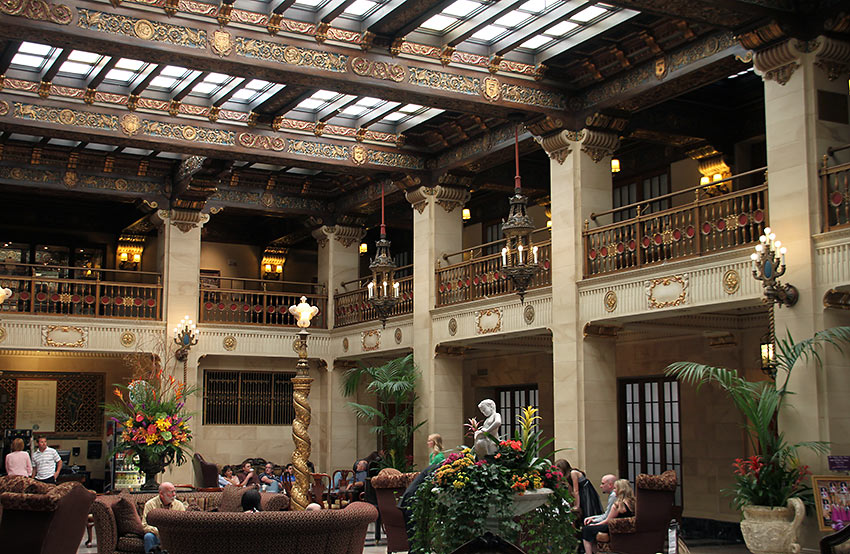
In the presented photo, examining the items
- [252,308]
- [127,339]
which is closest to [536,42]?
[252,308]

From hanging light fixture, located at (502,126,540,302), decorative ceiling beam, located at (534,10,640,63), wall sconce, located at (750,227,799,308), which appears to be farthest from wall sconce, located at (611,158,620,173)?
wall sconce, located at (750,227,799,308)

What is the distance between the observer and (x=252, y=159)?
56.1 ft

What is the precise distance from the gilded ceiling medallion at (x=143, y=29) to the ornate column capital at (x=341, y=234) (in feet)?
33.7

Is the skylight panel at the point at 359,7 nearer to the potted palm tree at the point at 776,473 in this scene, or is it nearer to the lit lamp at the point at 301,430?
the lit lamp at the point at 301,430

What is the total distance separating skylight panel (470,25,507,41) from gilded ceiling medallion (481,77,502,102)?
1.86ft

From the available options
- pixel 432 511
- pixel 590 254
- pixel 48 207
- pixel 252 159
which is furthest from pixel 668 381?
pixel 48 207

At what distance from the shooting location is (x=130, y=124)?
52.1 ft

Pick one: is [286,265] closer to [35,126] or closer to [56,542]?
[35,126]

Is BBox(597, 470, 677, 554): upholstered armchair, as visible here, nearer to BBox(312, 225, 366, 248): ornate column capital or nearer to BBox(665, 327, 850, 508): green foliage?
BBox(665, 327, 850, 508): green foliage

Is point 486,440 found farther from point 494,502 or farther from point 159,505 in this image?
point 159,505

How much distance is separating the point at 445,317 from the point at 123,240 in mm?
9644

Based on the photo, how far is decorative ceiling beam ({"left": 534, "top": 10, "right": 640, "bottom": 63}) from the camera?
41.2 ft

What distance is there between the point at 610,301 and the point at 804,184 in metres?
3.54

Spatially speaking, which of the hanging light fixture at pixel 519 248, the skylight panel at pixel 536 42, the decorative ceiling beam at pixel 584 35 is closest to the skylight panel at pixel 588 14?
the decorative ceiling beam at pixel 584 35
